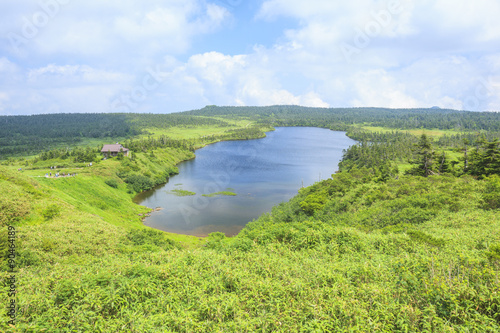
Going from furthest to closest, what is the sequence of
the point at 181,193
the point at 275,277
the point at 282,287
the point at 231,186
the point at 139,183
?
the point at 231,186 < the point at 139,183 < the point at 181,193 < the point at 275,277 < the point at 282,287

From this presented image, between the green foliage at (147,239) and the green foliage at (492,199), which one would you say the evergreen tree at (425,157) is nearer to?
the green foliage at (492,199)

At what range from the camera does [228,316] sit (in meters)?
8.76

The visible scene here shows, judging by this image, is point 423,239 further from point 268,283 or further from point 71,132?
point 71,132

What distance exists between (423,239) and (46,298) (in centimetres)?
1921

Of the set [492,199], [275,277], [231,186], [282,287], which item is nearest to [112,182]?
[231,186]

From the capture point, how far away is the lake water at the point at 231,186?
162ft

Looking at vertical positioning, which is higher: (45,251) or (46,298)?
(46,298)

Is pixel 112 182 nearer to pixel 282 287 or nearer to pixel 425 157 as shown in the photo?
pixel 282 287

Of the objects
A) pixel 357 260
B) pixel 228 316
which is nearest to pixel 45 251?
pixel 228 316

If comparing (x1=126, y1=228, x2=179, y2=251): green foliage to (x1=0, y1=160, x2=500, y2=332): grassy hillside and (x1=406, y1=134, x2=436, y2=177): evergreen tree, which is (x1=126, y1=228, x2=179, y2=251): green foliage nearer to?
(x1=0, y1=160, x2=500, y2=332): grassy hillside

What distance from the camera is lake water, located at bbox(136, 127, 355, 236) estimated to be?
162 feet

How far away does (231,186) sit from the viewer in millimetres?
73188

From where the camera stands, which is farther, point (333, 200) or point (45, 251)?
point (333, 200)

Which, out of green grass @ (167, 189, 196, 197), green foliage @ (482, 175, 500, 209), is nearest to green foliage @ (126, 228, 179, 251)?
green foliage @ (482, 175, 500, 209)
